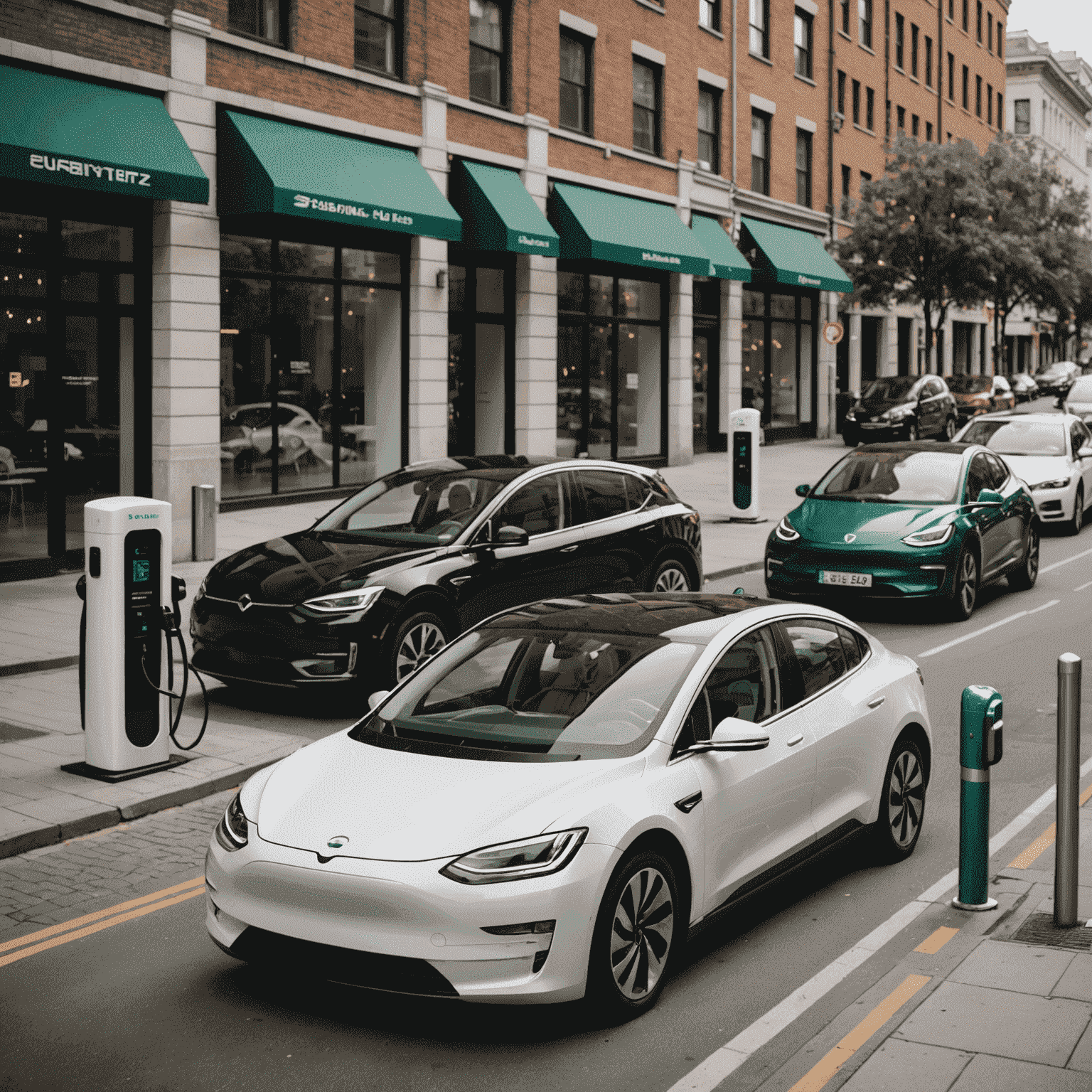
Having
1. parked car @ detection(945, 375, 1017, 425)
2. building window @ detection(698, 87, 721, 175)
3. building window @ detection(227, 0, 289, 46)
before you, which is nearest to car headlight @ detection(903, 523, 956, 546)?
building window @ detection(227, 0, 289, 46)

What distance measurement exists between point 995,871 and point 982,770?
3.44ft

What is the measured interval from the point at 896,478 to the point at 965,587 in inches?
57.6

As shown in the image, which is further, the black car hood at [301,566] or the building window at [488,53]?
the building window at [488,53]

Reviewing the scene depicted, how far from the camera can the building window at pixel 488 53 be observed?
76.9 ft

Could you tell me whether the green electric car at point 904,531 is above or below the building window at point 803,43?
below

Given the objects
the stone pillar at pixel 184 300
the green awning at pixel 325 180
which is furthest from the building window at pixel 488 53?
the stone pillar at pixel 184 300

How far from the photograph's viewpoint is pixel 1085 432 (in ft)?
72.2

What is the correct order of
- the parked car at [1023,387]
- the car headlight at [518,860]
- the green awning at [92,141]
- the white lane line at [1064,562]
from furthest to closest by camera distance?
1. the parked car at [1023,387]
2. the white lane line at [1064,562]
3. the green awning at [92,141]
4. the car headlight at [518,860]

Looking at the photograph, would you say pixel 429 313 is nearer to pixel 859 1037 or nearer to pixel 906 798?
pixel 906 798

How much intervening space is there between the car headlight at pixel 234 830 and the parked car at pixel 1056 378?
195 ft

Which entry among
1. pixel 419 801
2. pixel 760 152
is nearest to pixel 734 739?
pixel 419 801

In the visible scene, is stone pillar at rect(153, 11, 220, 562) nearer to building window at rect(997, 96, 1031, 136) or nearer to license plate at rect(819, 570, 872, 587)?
license plate at rect(819, 570, 872, 587)

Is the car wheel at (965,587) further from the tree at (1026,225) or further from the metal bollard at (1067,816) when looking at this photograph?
the tree at (1026,225)

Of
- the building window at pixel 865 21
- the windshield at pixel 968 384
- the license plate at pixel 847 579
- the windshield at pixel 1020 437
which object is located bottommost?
the license plate at pixel 847 579
